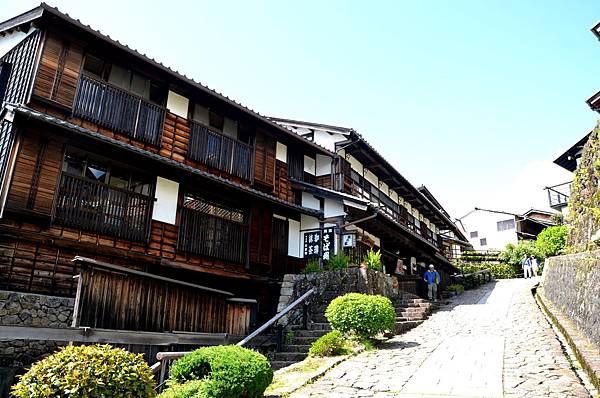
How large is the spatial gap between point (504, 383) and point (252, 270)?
9766 millimetres

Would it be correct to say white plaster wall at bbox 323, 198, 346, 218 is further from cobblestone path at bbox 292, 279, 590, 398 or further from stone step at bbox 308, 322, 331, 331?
cobblestone path at bbox 292, 279, 590, 398

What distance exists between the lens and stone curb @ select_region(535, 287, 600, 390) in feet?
22.2

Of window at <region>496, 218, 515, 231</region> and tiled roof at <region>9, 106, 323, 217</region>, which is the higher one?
window at <region>496, 218, 515, 231</region>

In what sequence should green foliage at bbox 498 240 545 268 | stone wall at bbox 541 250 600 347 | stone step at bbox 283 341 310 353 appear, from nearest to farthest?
stone wall at bbox 541 250 600 347 → stone step at bbox 283 341 310 353 → green foliage at bbox 498 240 545 268

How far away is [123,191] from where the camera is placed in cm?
1253

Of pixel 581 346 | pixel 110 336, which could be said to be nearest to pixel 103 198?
pixel 110 336

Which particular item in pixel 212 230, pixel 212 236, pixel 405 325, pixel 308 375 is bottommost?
pixel 308 375

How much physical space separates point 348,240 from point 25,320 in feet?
38.2

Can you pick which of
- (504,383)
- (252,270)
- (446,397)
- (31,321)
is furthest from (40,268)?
(504,383)

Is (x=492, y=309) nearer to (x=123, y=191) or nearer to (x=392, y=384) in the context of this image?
(x=392, y=384)

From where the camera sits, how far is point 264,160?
1752 cm

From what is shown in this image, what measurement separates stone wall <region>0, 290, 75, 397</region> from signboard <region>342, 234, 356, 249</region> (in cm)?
1054

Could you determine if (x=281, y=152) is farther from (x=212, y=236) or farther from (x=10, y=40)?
(x=10, y=40)

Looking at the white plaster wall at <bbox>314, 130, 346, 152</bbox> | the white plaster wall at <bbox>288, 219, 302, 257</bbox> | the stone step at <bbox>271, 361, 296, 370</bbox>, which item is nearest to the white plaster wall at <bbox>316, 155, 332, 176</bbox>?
the white plaster wall at <bbox>314, 130, 346, 152</bbox>
